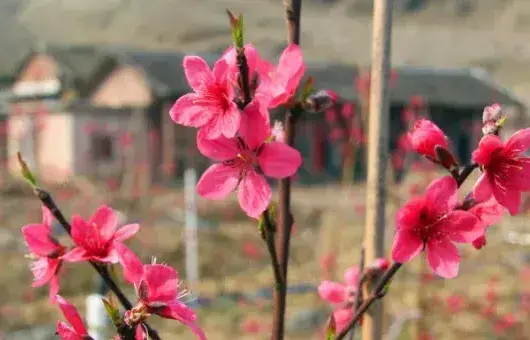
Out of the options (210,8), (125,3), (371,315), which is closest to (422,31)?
(210,8)

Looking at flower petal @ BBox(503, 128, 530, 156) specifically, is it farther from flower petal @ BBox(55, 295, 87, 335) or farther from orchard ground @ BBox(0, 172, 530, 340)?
orchard ground @ BBox(0, 172, 530, 340)

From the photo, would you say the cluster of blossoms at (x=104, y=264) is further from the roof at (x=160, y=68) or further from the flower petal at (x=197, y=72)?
the roof at (x=160, y=68)

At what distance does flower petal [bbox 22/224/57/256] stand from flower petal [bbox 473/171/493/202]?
0.46 metres

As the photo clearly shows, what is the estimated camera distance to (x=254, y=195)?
80 centimetres

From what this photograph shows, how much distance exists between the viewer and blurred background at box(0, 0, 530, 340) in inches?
249

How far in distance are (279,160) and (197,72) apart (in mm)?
128

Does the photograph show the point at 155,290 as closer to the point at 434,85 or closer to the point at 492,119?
the point at 492,119

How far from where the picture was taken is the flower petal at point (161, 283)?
777 mm

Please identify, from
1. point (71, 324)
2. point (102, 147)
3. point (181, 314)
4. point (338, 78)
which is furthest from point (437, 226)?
point (338, 78)

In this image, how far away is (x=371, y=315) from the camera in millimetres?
1092

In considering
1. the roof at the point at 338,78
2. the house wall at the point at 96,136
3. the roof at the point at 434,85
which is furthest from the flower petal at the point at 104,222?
the roof at the point at 434,85

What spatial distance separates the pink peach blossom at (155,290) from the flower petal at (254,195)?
0.09 metres

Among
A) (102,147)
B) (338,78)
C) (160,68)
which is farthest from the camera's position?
(338,78)

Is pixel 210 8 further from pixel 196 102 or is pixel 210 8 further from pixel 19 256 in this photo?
pixel 196 102
